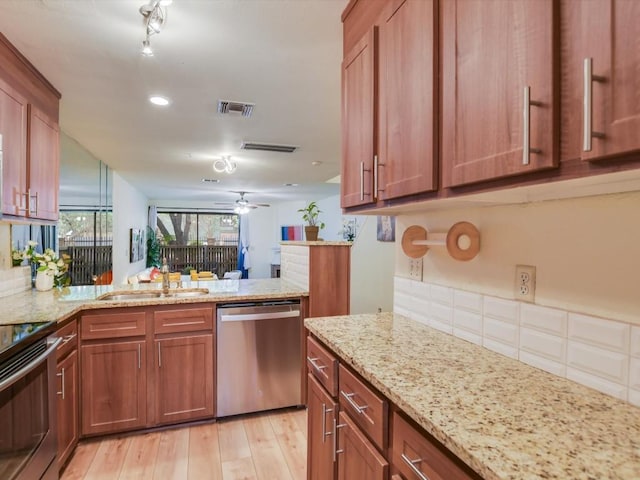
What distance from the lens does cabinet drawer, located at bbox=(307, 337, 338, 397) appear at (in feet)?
4.51

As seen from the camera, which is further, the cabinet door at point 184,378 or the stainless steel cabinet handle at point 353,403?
the cabinet door at point 184,378

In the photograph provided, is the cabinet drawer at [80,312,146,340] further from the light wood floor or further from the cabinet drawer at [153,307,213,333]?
the light wood floor

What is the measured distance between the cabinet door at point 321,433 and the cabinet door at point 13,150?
1.88 m

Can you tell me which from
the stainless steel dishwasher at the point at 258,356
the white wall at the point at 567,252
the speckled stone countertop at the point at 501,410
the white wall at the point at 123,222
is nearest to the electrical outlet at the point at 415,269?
the white wall at the point at 567,252

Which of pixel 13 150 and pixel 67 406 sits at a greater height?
pixel 13 150

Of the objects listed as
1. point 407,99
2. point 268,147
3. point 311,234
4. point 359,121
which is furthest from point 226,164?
point 407,99

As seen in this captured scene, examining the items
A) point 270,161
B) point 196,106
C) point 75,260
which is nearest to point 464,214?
→ point 196,106

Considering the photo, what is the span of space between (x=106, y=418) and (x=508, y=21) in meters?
2.87

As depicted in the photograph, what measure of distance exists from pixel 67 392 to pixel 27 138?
151 centimetres

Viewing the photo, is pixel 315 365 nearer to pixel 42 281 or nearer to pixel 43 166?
pixel 43 166

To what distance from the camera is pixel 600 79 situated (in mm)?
649

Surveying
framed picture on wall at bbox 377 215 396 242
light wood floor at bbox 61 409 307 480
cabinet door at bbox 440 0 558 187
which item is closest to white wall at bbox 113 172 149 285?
light wood floor at bbox 61 409 307 480

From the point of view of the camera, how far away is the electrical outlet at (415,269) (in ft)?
5.62

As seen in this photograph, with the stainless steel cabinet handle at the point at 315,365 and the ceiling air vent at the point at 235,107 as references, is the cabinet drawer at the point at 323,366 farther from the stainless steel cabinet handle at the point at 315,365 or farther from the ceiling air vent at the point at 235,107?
the ceiling air vent at the point at 235,107
